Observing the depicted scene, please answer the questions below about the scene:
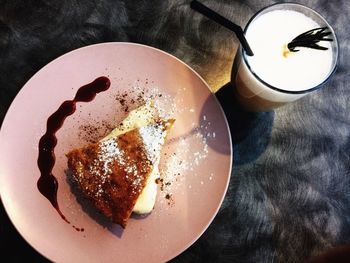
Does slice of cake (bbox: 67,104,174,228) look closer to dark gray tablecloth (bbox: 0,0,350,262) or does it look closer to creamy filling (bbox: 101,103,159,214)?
creamy filling (bbox: 101,103,159,214)

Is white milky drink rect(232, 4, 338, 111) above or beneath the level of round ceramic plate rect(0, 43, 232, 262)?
above

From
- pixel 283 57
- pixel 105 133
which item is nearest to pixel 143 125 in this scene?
pixel 105 133

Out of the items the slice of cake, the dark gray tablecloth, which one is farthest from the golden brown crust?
the dark gray tablecloth

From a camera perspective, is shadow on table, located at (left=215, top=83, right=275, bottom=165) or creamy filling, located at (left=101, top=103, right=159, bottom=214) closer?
creamy filling, located at (left=101, top=103, right=159, bottom=214)

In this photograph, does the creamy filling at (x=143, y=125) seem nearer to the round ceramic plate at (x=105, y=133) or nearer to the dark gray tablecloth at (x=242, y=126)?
the round ceramic plate at (x=105, y=133)

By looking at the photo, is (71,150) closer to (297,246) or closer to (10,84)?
(10,84)

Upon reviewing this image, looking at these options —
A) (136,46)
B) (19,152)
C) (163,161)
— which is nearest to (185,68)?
(136,46)

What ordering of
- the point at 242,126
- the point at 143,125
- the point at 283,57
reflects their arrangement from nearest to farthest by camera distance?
1. the point at 283,57
2. the point at 143,125
3. the point at 242,126

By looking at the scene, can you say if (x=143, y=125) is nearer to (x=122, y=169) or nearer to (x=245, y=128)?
(x=122, y=169)
